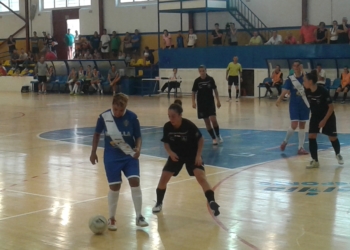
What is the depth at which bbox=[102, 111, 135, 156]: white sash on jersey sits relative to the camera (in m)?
7.23

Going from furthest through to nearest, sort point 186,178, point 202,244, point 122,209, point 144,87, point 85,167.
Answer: point 144,87 → point 85,167 → point 186,178 → point 122,209 → point 202,244

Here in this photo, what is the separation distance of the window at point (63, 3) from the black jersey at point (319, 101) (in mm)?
31777

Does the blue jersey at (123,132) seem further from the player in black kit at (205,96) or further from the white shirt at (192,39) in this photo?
the white shirt at (192,39)

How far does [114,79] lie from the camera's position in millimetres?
33406

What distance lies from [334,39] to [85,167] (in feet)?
62.1

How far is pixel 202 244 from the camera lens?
6566 millimetres

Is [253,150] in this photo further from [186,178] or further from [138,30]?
[138,30]

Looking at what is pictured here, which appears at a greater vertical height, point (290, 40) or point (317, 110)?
point (290, 40)

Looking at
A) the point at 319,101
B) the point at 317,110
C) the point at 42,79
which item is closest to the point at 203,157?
the point at 317,110

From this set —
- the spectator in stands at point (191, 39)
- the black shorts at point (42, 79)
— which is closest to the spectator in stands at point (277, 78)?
the spectator in stands at point (191, 39)

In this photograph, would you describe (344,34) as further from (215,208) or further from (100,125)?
(100,125)

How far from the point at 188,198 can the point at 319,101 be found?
10.7 ft

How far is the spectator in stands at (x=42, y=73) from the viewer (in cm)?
3594

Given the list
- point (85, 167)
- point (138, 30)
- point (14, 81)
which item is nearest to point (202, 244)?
point (85, 167)
